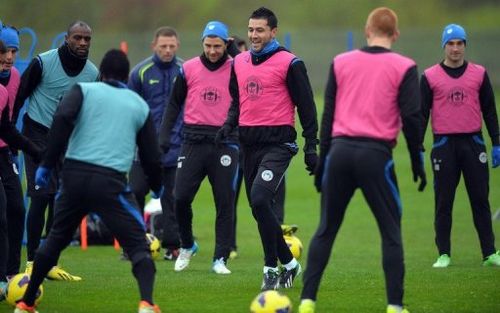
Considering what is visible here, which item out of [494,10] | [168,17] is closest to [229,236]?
[168,17]

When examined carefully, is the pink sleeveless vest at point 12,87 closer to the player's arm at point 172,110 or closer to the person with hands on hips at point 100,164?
the player's arm at point 172,110

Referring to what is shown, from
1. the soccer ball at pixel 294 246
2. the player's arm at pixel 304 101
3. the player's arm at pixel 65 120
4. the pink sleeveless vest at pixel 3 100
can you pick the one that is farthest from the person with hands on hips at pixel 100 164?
the soccer ball at pixel 294 246

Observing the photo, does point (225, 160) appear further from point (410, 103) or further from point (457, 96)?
point (410, 103)

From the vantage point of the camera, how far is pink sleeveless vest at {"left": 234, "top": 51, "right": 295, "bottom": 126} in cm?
1143

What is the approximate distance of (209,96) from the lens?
13.1 metres

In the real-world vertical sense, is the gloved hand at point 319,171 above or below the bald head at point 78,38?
below

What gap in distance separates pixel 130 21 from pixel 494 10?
1656 centimetres

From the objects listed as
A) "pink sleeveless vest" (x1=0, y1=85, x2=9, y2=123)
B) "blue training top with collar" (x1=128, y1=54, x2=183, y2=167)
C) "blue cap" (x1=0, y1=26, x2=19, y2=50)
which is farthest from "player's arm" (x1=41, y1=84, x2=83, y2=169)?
"blue training top with collar" (x1=128, y1=54, x2=183, y2=167)

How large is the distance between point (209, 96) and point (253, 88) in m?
1.63

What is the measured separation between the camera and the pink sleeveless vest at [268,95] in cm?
1143

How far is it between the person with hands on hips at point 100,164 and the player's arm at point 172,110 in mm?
3306

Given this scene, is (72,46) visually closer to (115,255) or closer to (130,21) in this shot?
(115,255)

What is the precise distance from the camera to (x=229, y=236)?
13203 mm

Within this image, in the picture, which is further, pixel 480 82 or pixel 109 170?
pixel 480 82
